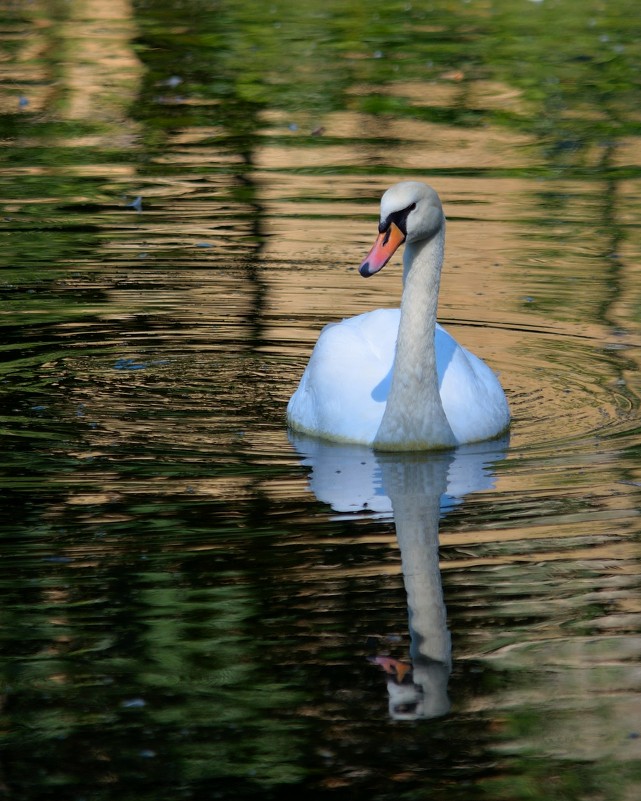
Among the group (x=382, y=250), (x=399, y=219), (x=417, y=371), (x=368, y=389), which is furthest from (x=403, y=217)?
(x=368, y=389)

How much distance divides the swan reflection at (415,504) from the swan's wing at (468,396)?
0.08 meters

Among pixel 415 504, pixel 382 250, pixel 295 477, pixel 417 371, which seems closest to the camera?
pixel 415 504

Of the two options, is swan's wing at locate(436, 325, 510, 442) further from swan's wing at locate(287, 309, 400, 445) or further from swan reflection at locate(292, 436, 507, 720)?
swan's wing at locate(287, 309, 400, 445)

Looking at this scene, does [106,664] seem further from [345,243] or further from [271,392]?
[345,243]

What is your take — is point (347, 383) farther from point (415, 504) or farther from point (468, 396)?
point (415, 504)

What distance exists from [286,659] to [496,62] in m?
16.1

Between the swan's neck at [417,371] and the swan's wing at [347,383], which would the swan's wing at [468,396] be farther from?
the swan's wing at [347,383]

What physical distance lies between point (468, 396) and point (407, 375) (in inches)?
19.7

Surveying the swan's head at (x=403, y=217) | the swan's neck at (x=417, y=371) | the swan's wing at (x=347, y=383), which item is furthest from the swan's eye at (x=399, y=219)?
the swan's wing at (x=347, y=383)

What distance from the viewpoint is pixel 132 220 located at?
13625 mm

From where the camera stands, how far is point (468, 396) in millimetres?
8523

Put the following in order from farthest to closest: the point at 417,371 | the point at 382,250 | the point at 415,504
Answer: the point at 417,371
the point at 382,250
the point at 415,504

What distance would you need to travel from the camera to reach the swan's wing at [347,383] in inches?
333

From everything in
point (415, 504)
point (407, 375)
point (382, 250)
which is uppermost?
point (382, 250)
